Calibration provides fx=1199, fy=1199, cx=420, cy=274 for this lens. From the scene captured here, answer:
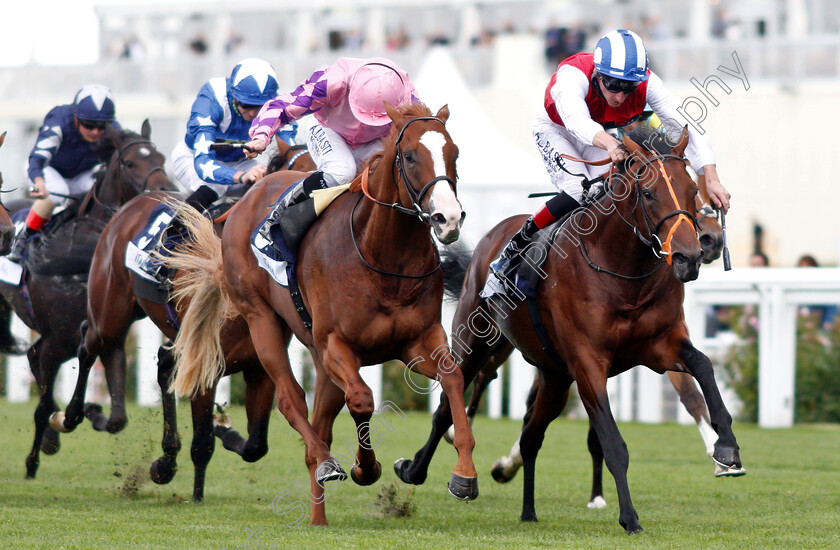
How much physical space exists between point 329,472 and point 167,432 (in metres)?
1.93

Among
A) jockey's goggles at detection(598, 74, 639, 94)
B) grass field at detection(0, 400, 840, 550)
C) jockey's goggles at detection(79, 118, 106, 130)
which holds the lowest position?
grass field at detection(0, 400, 840, 550)

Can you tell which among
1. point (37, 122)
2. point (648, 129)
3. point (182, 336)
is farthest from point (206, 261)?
point (37, 122)

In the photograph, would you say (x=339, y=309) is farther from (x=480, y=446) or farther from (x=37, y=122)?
(x=37, y=122)

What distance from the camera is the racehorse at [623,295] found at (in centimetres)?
484

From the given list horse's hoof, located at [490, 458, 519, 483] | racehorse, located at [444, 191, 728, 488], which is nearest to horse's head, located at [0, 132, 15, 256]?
racehorse, located at [444, 191, 728, 488]

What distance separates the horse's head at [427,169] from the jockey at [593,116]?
2.51ft

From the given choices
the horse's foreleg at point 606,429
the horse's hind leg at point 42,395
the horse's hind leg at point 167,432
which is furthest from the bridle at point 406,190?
the horse's hind leg at point 42,395

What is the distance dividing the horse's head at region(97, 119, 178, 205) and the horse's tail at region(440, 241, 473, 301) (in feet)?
7.11

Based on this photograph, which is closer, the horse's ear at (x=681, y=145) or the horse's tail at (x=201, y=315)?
the horse's ear at (x=681, y=145)

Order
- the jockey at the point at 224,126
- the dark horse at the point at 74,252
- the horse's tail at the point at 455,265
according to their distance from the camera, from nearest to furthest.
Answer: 1. the horse's tail at the point at 455,265
2. the jockey at the point at 224,126
3. the dark horse at the point at 74,252

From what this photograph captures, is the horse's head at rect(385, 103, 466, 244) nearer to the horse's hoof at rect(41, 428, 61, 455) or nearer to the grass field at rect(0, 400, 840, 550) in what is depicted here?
the grass field at rect(0, 400, 840, 550)

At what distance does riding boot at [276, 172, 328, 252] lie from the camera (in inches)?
216

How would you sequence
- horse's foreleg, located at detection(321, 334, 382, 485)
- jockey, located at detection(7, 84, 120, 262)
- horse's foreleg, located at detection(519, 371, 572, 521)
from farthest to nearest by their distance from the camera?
jockey, located at detection(7, 84, 120, 262), horse's foreleg, located at detection(519, 371, 572, 521), horse's foreleg, located at detection(321, 334, 382, 485)

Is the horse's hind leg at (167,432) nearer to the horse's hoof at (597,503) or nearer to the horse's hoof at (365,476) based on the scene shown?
the horse's hoof at (365,476)
